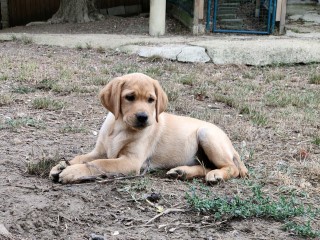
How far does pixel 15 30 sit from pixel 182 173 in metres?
10.4

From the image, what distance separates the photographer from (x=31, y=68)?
852 centimetres

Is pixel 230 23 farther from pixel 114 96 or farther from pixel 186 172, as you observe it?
pixel 114 96

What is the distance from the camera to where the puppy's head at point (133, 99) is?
162 inches

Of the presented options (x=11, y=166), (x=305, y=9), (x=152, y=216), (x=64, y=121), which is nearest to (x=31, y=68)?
(x=64, y=121)

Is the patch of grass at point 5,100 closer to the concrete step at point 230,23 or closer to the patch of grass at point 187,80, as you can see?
the patch of grass at point 187,80

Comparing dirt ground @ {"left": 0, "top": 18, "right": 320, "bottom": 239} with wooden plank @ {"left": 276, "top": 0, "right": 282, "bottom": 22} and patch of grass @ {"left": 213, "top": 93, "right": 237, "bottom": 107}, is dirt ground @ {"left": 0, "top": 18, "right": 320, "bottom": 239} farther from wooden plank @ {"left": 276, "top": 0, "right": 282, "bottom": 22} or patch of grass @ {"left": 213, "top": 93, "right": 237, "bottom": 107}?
wooden plank @ {"left": 276, "top": 0, "right": 282, "bottom": 22}

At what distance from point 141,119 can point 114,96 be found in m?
0.28

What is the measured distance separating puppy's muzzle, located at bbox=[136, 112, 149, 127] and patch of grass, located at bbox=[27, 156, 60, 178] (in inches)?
31.7

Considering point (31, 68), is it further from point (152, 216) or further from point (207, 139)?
point (152, 216)

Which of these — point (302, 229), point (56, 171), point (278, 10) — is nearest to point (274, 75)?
point (278, 10)

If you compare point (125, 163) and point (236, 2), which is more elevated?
point (236, 2)

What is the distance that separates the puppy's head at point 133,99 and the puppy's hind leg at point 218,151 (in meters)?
0.54

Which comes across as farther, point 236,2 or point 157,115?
point 236,2

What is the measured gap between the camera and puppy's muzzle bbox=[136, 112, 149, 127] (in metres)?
4.09
